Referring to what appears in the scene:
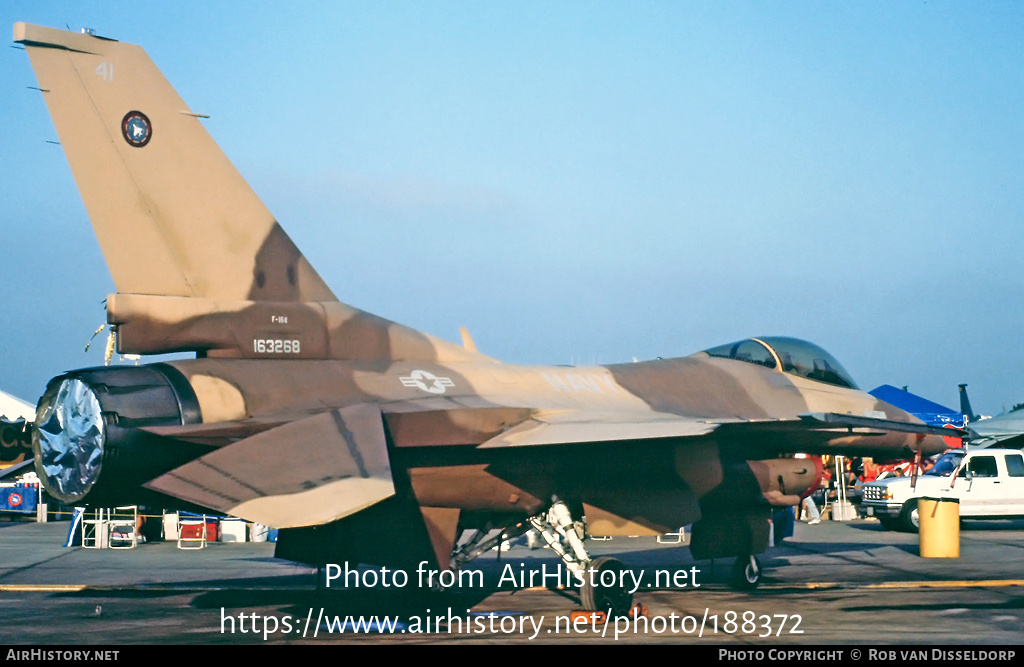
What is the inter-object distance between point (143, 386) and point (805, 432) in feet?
25.4

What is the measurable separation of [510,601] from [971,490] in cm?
1375

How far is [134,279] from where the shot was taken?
32.8 feet

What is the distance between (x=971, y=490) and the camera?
867 inches

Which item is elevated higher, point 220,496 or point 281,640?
point 220,496

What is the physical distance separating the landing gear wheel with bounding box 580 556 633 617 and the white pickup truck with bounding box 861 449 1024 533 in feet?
42.1

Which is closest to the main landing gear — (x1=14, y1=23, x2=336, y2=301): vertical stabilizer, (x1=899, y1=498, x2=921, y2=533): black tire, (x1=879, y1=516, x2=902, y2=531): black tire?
(x1=14, y1=23, x2=336, y2=301): vertical stabilizer

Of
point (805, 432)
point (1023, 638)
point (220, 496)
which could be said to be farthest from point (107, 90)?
point (1023, 638)

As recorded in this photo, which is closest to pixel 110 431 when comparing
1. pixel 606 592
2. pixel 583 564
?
pixel 583 564

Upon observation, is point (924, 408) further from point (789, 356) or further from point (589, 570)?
point (589, 570)

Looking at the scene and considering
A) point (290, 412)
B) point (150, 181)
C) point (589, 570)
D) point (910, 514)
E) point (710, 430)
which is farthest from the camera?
point (910, 514)

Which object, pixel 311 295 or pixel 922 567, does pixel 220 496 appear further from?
pixel 922 567

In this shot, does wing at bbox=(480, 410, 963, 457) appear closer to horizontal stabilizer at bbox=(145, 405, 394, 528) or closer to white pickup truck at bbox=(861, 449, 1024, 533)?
horizontal stabilizer at bbox=(145, 405, 394, 528)

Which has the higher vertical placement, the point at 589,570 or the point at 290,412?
the point at 290,412

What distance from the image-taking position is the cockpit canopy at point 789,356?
14477 millimetres
